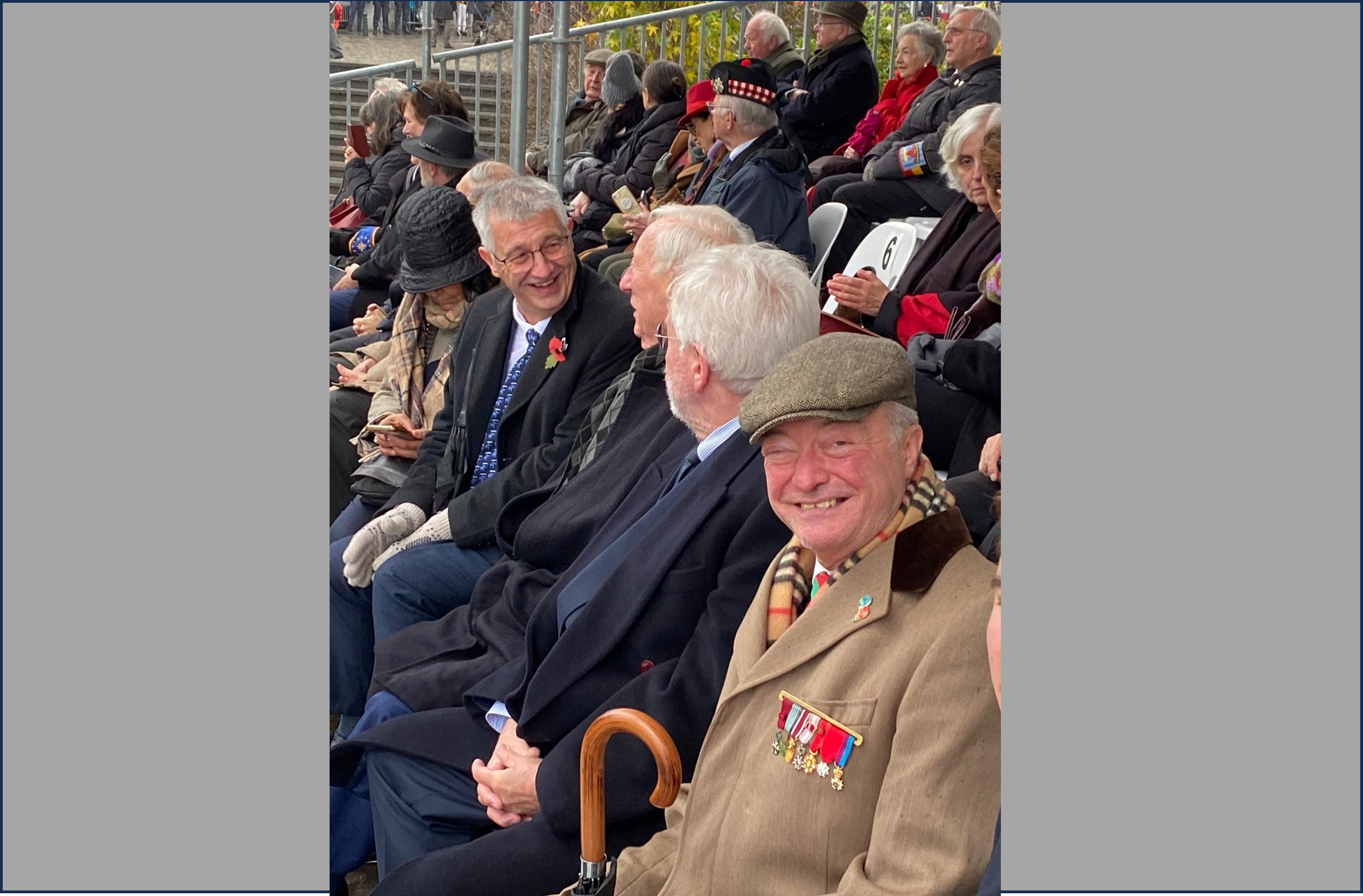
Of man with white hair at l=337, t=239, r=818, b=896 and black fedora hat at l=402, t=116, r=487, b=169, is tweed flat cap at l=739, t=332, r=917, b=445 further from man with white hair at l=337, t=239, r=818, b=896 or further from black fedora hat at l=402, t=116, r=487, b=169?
black fedora hat at l=402, t=116, r=487, b=169

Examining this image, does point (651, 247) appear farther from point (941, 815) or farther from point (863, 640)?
point (941, 815)

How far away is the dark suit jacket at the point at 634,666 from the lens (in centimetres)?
230

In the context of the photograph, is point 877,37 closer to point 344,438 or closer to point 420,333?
point 420,333

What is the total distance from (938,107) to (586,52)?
3977 millimetres

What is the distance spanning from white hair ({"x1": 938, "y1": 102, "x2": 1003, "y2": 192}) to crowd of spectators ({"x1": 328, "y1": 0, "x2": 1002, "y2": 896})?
0.02 m

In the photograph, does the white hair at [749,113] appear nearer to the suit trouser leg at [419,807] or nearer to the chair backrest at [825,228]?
the chair backrest at [825,228]

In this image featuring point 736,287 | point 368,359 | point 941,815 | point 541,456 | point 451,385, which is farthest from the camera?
point 368,359

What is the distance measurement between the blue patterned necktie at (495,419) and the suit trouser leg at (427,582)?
32 cm

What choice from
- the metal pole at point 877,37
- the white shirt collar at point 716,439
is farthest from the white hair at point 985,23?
the white shirt collar at point 716,439

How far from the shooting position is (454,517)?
11.6 ft

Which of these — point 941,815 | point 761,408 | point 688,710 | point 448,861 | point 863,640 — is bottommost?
point 448,861

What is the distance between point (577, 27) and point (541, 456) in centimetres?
621

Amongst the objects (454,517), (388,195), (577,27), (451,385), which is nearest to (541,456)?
(454,517)

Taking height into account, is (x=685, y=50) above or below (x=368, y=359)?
above
